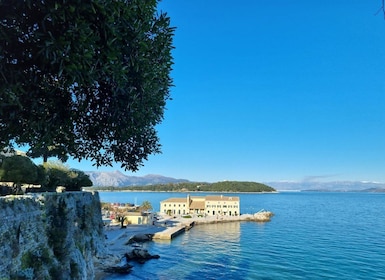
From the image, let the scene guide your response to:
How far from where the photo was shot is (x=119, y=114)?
6828 mm

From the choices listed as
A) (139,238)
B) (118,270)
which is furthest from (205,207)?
(118,270)

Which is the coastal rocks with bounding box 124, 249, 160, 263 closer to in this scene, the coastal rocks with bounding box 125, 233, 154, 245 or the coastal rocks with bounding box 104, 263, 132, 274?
the coastal rocks with bounding box 104, 263, 132, 274

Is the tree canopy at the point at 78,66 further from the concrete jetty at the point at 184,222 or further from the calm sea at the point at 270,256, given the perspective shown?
the concrete jetty at the point at 184,222

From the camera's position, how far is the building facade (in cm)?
10400

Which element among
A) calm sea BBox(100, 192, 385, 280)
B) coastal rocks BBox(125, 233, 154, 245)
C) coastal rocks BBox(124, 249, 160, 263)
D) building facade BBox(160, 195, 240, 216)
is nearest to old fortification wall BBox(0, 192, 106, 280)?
calm sea BBox(100, 192, 385, 280)

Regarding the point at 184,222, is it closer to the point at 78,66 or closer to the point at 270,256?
the point at 270,256

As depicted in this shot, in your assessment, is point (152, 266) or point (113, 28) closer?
point (113, 28)

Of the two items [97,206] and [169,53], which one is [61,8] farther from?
[97,206]

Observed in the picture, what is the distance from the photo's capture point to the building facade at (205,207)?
104 metres

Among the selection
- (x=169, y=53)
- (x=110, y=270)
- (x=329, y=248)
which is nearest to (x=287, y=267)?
(x=329, y=248)

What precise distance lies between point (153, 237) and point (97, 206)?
3919 cm

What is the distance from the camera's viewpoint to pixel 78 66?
5.03m

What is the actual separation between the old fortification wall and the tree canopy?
5135 mm

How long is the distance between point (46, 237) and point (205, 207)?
315 ft
